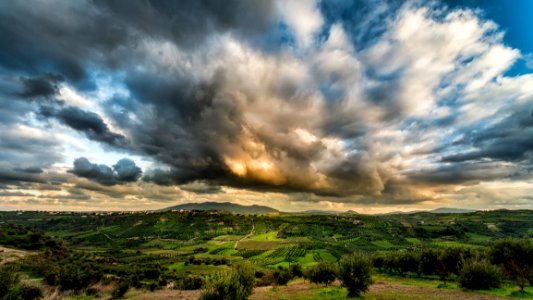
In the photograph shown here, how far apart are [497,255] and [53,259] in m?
160

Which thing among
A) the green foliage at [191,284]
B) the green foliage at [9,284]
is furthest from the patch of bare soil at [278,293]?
the green foliage at [9,284]

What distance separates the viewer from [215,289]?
32469 millimetres

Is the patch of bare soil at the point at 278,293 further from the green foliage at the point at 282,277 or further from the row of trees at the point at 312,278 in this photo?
the green foliage at the point at 282,277

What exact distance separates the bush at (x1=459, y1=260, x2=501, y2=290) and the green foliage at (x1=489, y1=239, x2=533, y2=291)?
3.92m

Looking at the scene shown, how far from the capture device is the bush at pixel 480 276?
165 ft

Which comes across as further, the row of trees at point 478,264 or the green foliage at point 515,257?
the green foliage at point 515,257

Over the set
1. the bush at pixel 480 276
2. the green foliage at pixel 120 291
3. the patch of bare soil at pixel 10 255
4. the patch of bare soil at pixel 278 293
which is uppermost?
the bush at pixel 480 276

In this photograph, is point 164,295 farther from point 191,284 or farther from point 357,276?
point 357,276

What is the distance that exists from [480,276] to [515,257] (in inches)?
733

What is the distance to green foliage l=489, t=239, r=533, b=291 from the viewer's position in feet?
177

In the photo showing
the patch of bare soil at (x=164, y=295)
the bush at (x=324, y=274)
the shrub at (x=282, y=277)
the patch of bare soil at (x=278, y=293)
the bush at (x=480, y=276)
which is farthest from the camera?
the shrub at (x=282, y=277)

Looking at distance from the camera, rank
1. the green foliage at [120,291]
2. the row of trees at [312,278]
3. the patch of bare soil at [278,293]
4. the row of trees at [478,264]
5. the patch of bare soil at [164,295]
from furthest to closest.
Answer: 1. the green foliage at [120,291]
2. the patch of bare soil at [164,295]
3. the patch of bare soil at [278,293]
4. the row of trees at [478,264]
5. the row of trees at [312,278]

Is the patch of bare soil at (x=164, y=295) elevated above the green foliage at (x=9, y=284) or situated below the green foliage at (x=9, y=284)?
below

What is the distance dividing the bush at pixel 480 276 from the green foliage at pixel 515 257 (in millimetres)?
3917
